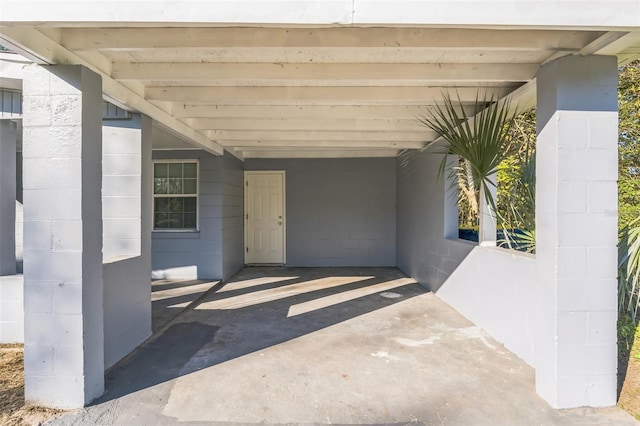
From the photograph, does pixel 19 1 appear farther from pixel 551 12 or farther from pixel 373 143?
pixel 373 143

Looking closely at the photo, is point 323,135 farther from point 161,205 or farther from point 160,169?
point 161,205

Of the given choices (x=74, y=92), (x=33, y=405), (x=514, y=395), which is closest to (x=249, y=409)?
(x=33, y=405)

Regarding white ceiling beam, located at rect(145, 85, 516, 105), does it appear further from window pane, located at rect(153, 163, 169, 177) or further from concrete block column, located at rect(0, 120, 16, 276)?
window pane, located at rect(153, 163, 169, 177)

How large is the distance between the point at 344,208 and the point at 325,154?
1.19 m

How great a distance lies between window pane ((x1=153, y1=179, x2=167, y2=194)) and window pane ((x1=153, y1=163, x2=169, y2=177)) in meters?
0.10

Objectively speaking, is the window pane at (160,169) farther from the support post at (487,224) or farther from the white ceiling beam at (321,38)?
the support post at (487,224)

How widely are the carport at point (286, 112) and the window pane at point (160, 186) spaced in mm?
2602

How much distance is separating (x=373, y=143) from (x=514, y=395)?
3.96 meters

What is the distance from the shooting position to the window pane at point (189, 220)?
20.1 feet

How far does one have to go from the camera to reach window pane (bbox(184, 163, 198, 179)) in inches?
241

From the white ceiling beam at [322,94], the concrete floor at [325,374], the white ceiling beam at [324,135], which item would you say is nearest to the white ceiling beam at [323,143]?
the white ceiling beam at [324,135]

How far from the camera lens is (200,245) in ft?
19.7

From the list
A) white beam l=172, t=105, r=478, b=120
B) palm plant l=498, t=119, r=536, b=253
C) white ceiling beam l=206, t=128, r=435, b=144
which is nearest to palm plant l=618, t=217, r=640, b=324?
palm plant l=498, t=119, r=536, b=253

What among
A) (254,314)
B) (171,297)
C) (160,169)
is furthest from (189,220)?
(254,314)
